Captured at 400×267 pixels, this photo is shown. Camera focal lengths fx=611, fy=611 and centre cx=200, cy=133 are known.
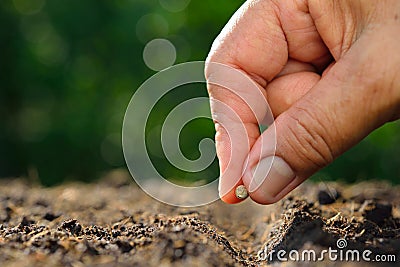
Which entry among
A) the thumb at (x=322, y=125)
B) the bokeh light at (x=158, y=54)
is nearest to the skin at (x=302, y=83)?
the thumb at (x=322, y=125)

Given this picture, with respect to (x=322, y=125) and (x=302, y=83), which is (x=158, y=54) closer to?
(x=302, y=83)

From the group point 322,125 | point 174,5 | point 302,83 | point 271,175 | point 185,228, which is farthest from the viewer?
point 174,5

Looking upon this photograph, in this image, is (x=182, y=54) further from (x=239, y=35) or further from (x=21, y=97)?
(x=239, y=35)

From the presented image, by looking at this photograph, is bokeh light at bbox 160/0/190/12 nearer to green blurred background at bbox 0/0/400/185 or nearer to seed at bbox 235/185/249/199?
green blurred background at bbox 0/0/400/185

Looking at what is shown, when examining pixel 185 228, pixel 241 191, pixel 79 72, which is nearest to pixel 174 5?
pixel 79 72

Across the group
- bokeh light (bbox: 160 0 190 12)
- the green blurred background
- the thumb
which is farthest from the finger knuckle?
bokeh light (bbox: 160 0 190 12)

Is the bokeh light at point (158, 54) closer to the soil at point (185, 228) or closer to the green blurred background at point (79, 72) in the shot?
the green blurred background at point (79, 72)

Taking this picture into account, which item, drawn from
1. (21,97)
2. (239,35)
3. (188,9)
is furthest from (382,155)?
(21,97)
